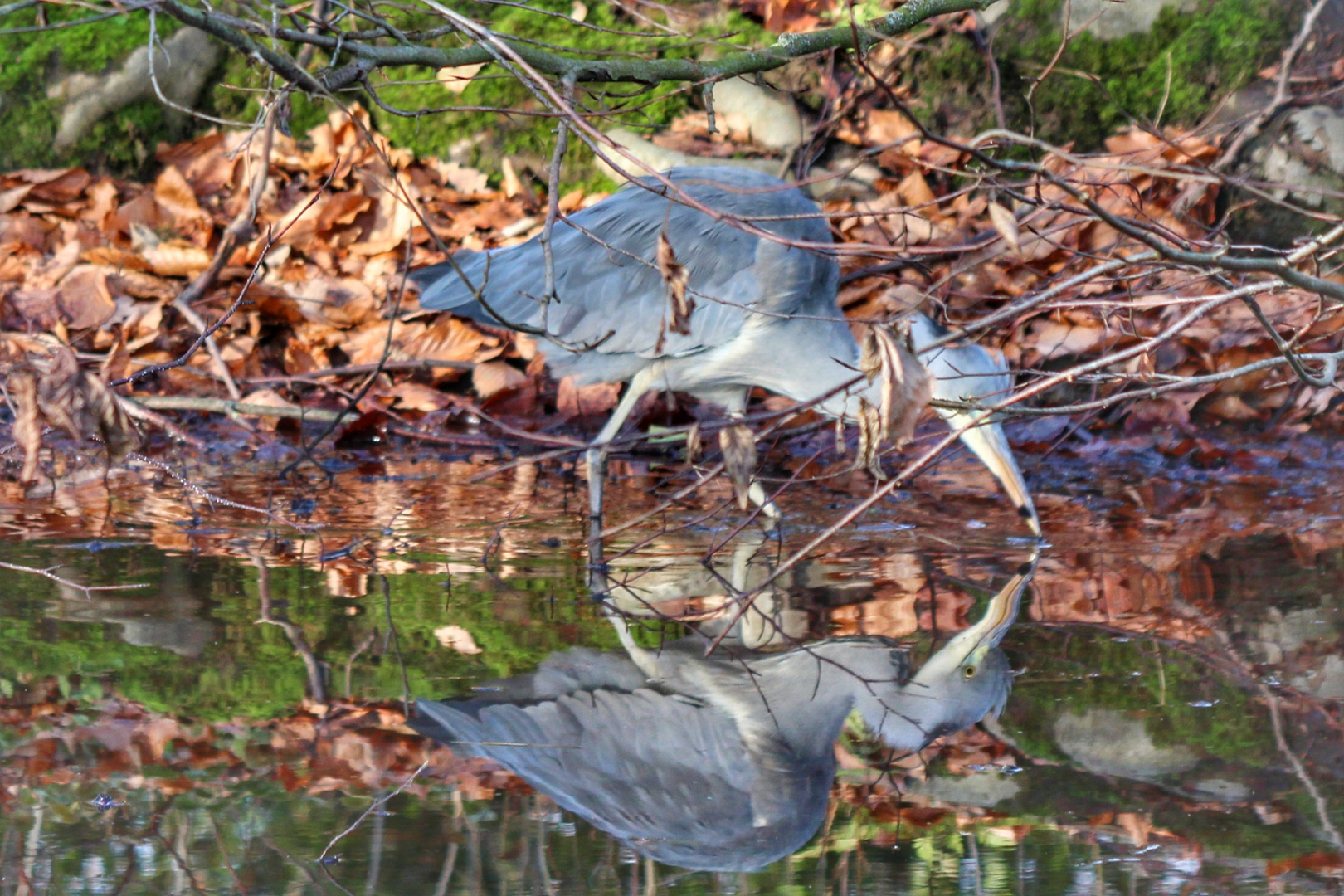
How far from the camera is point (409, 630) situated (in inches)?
116

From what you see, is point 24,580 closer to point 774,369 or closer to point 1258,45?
point 774,369

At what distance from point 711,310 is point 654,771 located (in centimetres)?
233

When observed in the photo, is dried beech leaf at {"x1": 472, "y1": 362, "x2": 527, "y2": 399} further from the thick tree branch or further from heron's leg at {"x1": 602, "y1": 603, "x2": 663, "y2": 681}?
heron's leg at {"x1": 602, "y1": 603, "x2": 663, "y2": 681}

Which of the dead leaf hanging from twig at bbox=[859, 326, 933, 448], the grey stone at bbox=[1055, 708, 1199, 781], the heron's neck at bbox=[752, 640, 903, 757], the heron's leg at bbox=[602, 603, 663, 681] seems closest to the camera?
the dead leaf hanging from twig at bbox=[859, 326, 933, 448]

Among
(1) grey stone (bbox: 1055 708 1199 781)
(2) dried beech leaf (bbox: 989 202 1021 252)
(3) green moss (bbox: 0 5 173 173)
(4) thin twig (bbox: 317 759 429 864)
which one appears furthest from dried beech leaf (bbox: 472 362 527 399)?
(2) dried beech leaf (bbox: 989 202 1021 252)

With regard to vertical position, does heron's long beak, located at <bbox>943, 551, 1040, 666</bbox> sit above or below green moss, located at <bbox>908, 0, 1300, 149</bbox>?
below

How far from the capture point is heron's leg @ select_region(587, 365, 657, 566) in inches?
143

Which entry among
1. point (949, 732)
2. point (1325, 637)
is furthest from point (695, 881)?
point (1325, 637)

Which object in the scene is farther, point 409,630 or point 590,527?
point 590,527

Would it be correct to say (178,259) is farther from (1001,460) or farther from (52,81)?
(1001,460)

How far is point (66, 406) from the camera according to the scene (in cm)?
204

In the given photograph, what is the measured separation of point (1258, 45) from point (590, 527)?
4244 mm

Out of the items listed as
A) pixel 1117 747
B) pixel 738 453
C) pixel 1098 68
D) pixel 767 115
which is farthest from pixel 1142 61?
pixel 1117 747

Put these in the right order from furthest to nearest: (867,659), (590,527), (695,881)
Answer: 1. (590,527)
2. (867,659)
3. (695,881)
